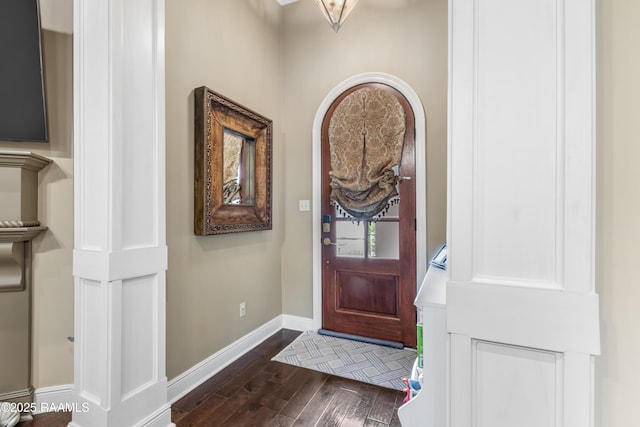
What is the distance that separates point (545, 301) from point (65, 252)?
2.24 metres

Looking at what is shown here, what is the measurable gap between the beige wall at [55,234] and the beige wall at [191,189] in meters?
0.55

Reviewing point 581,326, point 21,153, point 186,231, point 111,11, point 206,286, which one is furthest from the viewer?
point 206,286

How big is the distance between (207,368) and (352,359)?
106 cm

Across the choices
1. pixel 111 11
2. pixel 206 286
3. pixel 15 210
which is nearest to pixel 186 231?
pixel 206 286

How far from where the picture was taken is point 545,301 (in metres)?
0.72

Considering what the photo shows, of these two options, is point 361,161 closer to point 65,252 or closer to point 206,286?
point 206,286

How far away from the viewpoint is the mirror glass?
224 cm

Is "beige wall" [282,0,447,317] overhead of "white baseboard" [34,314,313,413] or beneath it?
overhead

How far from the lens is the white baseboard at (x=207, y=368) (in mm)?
1696

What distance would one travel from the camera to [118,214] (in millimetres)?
1372

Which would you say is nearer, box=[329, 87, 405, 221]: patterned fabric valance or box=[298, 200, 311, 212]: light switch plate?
box=[329, 87, 405, 221]: patterned fabric valance

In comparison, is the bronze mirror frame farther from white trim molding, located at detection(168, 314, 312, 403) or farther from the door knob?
white trim molding, located at detection(168, 314, 312, 403)

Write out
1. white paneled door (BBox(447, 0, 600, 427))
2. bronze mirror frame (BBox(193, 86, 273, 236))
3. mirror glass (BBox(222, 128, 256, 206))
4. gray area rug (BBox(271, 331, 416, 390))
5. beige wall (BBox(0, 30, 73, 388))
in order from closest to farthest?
1. white paneled door (BBox(447, 0, 600, 427))
2. beige wall (BBox(0, 30, 73, 388))
3. bronze mirror frame (BBox(193, 86, 273, 236))
4. gray area rug (BBox(271, 331, 416, 390))
5. mirror glass (BBox(222, 128, 256, 206))

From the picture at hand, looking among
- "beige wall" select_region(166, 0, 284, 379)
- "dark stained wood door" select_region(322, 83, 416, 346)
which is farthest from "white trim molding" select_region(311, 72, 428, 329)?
"beige wall" select_region(166, 0, 284, 379)
